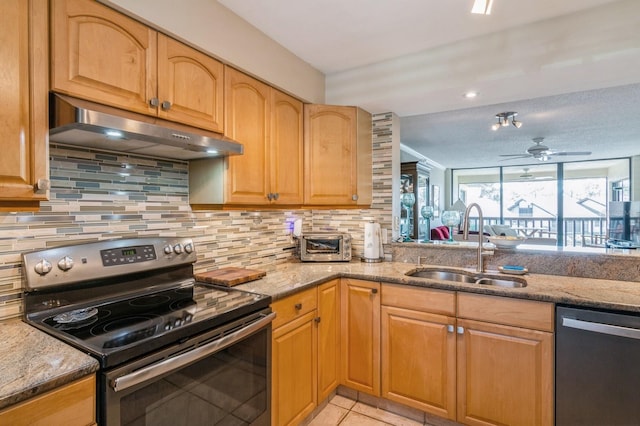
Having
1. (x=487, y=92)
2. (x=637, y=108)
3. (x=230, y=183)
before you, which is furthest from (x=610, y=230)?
(x=230, y=183)

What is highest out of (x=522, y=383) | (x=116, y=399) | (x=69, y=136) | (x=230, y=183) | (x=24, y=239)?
(x=69, y=136)

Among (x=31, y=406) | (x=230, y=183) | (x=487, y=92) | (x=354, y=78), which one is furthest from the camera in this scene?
(x=354, y=78)

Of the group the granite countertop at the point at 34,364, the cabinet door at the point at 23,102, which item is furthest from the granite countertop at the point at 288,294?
the cabinet door at the point at 23,102

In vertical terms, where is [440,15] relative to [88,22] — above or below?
above

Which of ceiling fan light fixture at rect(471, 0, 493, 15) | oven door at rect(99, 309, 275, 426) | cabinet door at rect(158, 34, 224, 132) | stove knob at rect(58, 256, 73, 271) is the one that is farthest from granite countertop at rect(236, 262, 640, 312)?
ceiling fan light fixture at rect(471, 0, 493, 15)

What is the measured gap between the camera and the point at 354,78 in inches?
102

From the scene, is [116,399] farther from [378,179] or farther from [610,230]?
[610,230]

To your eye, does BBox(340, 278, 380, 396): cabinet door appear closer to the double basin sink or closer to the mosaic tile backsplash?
the double basin sink

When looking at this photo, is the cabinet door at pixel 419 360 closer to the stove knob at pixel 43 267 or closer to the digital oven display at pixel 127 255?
the digital oven display at pixel 127 255

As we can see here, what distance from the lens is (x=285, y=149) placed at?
2328 millimetres

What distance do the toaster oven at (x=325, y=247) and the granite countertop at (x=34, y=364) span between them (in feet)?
5.57

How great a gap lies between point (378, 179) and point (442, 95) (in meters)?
0.77

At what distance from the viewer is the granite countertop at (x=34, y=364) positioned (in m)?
0.84

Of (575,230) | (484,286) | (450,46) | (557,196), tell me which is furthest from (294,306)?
(575,230)
